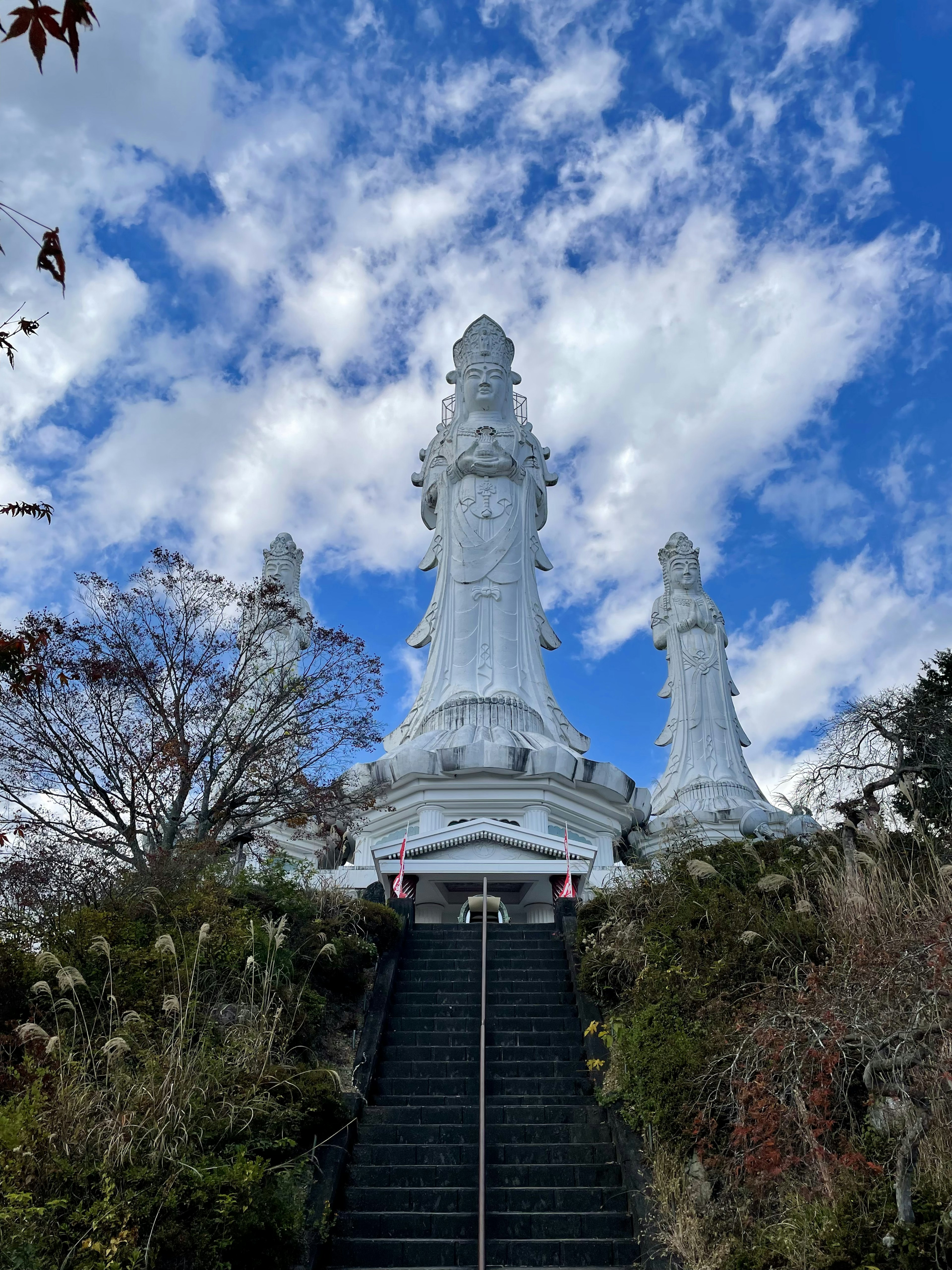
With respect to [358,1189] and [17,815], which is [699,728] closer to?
[17,815]

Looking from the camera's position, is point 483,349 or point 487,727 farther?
point 483,349

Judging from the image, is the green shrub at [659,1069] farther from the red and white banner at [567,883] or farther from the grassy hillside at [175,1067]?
the red and white banner at [567,883]

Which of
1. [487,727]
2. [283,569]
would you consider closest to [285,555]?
[283,569]

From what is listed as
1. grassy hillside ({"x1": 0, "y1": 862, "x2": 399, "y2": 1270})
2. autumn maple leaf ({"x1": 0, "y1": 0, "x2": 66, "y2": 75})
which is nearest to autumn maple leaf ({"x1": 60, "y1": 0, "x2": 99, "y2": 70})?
autumn maple leaf ({"x1": 0, "y1": 0, "x2": 66, "y2": 75})

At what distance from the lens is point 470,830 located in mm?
16469

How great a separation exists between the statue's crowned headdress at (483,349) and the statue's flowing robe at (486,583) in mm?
1474

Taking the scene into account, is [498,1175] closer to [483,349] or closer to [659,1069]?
[659,1069]

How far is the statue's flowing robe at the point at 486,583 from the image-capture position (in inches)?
879

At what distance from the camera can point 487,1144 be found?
802 cm

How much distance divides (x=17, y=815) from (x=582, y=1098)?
266 inches

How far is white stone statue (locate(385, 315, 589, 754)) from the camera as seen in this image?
2158 centimetres

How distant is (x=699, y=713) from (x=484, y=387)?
1053 cm

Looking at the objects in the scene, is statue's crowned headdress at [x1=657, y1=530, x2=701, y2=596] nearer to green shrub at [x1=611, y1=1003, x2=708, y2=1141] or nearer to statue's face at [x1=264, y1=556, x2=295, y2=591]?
statue's face at [x1=264, y1=556, x2=295, y2=591]

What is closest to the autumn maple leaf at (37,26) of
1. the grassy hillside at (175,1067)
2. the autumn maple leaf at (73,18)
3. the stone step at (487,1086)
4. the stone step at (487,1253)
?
the autumn maple leaf at (73,18)
